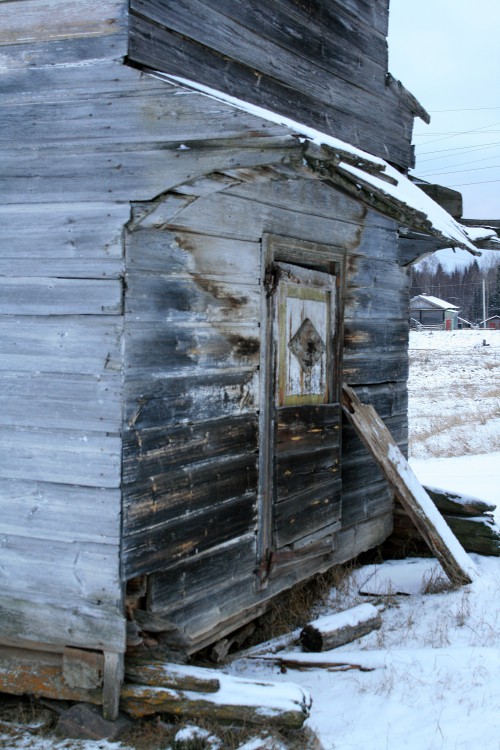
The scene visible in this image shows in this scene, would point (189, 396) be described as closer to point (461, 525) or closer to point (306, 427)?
point (306, 427)

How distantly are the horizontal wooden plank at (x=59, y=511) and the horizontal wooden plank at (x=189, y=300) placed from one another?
2.98 feet

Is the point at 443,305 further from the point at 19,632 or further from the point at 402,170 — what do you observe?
the point at 19,632

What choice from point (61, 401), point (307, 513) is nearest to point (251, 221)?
point (61, 401)

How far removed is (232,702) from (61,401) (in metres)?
1.69

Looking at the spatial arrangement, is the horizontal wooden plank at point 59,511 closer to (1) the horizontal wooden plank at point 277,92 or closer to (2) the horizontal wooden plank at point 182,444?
(2) the horizontal wooden plank at point 182,444

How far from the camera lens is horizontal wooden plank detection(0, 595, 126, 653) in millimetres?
3789

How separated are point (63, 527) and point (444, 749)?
2119mm

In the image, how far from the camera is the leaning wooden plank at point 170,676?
3812mm

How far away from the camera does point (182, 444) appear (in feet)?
13.8

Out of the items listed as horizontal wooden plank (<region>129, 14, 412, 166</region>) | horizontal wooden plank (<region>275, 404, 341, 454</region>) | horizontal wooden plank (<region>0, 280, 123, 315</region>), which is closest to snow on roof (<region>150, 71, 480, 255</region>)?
horizontal wooden plank (<region>129, 14, 412, 166</region>)

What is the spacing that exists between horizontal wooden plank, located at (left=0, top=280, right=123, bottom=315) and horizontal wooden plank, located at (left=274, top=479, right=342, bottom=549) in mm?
1972

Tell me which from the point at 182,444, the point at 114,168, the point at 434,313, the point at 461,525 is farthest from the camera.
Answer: the point at 434,313

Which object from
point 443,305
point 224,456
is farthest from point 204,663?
point 443,305

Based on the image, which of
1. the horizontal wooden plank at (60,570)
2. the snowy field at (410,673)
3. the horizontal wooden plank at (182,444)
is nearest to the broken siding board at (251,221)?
the horizontal wooden plank at (182,444)
